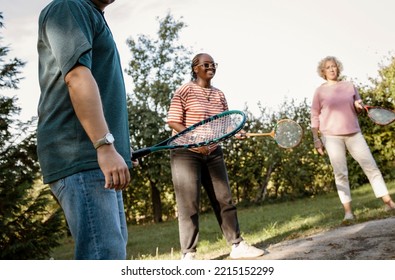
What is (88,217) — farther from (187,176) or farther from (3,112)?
(3,112)

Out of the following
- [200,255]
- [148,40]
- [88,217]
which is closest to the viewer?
[88,217]

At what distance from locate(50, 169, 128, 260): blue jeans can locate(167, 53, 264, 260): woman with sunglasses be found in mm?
1922

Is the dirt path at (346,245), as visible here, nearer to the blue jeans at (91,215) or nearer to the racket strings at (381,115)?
the racket strings at (381,115)

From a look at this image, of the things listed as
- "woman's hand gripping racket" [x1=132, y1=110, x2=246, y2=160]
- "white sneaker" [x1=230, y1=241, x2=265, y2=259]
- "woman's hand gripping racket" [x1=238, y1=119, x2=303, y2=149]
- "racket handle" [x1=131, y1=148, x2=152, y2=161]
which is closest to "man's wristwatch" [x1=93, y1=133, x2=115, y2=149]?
"racket handle" [x1=131, y1=148, x2=152, y2=161]

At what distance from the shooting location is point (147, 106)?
46.5ft

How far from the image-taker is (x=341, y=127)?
4.61 meters

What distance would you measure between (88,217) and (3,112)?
16.7 feet

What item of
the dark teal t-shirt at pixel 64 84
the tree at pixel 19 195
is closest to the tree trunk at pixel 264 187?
the tree at pixel 19 195

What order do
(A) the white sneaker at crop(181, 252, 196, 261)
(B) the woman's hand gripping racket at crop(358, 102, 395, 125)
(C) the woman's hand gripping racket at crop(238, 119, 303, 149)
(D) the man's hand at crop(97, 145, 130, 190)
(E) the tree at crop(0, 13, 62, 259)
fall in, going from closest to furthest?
(D) the man's hand at crop(97, 145, 130, 190) → (A) the white sneaker at crop(181, 252, 196, 261) → (C) the woman's hand gripping racket at crop(238, 119, 303, 149) → (B) the woman's hand gripping racket at crop(358, 102, 395, 125) → (E) the tree at crop(0, 13, 62, 259)

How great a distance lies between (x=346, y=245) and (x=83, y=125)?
8.23 ft

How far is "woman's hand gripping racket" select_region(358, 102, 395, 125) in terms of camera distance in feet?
16.1

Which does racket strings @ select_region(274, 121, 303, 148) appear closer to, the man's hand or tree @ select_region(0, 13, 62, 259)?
tree @ select_region(0, 13, 62, 259)

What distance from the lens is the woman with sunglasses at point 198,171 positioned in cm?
345
